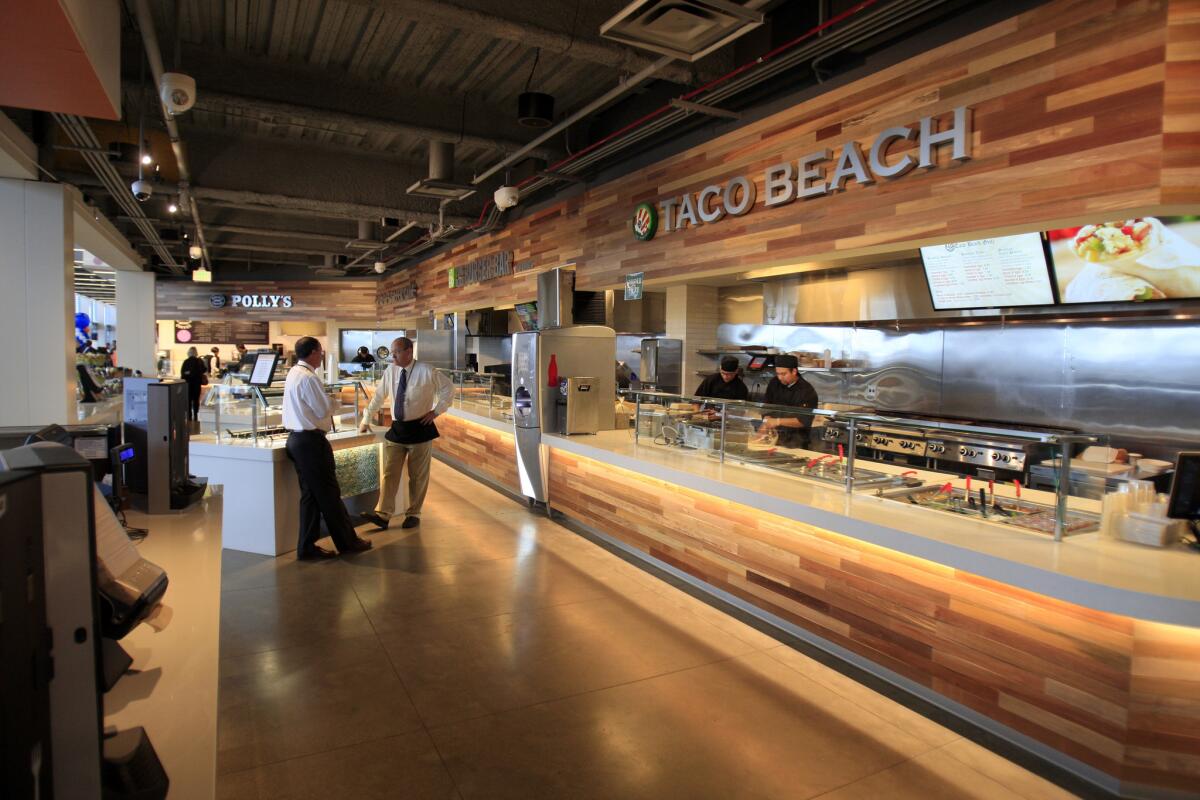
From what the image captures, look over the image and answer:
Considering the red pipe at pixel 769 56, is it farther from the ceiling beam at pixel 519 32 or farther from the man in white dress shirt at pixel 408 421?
the man in white dress shirt at pixel 408 421

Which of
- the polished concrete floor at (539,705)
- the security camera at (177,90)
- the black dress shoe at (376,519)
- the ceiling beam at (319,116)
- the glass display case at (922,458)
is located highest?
the ceiling beam at (319,116)

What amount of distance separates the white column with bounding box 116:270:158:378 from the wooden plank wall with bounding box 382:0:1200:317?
13.6m

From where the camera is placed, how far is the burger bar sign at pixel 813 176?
156 inches

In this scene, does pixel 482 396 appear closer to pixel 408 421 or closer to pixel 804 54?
pixel 408 421

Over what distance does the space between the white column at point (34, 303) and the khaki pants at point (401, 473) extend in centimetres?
345

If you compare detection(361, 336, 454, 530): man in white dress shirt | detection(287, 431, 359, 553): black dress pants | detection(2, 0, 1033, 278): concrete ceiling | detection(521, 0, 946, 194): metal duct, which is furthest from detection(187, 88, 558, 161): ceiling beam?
detection(287, 431, 359, 553): black dress pants

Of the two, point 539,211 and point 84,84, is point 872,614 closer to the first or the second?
point 84,84

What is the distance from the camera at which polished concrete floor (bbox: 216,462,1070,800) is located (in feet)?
8.84

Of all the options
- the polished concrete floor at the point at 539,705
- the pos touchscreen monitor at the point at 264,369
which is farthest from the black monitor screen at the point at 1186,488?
the pos touchscreen monitor at the point at 264,369

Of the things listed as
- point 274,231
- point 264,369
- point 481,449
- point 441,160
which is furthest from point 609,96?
point 274,231

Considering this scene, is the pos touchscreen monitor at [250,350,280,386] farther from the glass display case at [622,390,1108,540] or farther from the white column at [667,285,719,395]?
the glass display case at [622,390,1108,540]

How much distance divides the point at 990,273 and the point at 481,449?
5.82 metres

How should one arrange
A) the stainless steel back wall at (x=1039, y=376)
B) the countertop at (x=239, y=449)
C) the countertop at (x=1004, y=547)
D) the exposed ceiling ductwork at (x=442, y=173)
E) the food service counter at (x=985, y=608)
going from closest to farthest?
1. the countertop at (x=1004, y=547)
2. the food service counter at (x=985, y=608)
3. the stainless steel back wall at (x=1039, y=376)
4. the countertop at (x=239, y=449)
5. the exposed ceiling ductwork at (x=442, y=173)

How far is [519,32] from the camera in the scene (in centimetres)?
430
